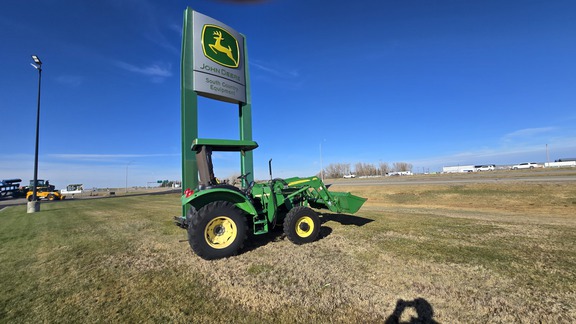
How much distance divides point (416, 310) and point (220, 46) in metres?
10.4

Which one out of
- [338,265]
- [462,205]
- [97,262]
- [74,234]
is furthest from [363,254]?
[462,205]

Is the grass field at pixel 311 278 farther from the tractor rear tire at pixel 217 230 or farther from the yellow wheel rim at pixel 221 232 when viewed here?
the yellow wheel rim at pixel 221 232

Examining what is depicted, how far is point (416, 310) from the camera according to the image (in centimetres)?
288

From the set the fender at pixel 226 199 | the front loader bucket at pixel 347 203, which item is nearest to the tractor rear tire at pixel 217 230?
the fender at pixel 226 199

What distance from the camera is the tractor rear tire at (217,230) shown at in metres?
4.68

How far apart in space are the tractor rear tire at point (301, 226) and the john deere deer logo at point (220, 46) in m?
7.18

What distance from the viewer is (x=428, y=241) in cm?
559

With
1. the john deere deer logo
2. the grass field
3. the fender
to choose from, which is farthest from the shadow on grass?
the john deere deer logo

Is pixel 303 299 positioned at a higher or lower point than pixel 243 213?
lower

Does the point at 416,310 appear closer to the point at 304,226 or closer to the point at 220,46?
the point at 304,226

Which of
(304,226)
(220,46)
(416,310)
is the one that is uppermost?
(220,46)

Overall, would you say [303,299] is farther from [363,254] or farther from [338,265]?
[363,254]

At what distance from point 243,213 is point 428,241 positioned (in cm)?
393

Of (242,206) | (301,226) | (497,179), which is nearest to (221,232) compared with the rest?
(242,206)
